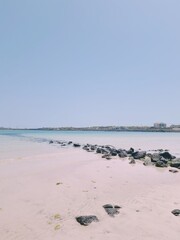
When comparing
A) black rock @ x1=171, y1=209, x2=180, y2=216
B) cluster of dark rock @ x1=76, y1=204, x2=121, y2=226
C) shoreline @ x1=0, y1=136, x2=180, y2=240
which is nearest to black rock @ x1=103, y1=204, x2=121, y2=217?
cluster of dark rock @ x1=76, y1=204, x2=121, y2=226

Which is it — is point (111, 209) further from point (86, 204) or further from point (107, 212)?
point (86, 204)

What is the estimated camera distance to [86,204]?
888 centimetres

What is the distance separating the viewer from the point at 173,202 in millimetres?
9141

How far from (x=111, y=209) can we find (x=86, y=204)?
1070 mm

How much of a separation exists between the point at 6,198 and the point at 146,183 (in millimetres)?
6210

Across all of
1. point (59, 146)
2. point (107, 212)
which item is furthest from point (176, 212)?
point (59, 146)

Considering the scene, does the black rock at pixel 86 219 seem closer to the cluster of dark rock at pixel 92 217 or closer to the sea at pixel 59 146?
the cluster of dark rock at pixel 92 217

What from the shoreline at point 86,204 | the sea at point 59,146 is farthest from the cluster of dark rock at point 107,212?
the sea at point 59,146

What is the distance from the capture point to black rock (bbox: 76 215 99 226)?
7175 millimetres

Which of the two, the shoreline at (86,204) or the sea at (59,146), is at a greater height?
the sea at (59,146)

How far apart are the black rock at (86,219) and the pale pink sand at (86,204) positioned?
0.45 ft

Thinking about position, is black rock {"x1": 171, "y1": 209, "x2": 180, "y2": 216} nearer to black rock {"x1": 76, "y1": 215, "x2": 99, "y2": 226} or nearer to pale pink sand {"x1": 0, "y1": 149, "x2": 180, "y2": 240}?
pale pink sand {"x1": 0, "y1": 149, "x2": 180, "y2": 240}

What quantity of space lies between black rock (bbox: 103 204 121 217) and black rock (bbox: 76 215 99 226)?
65 cm

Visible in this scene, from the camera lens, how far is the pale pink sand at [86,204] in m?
6.68
